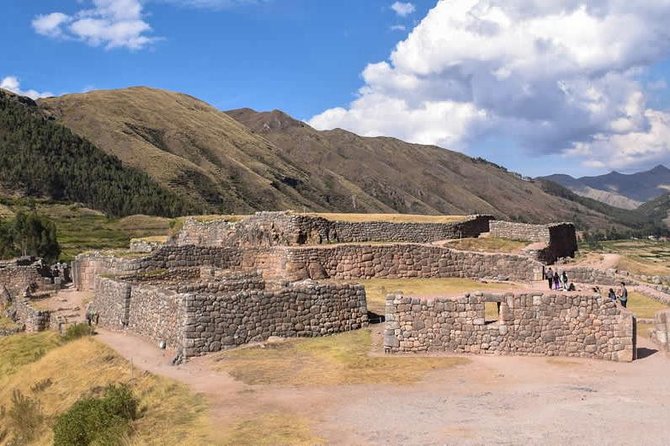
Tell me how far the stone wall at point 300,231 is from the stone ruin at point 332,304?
190 cm

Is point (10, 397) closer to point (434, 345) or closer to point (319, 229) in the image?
point (434, 345)

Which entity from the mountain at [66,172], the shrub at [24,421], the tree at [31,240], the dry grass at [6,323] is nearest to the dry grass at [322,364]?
the shrub at [24,421]

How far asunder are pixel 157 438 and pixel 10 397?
9792 mm

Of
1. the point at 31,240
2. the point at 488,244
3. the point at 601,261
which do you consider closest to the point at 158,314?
the point at 488,244

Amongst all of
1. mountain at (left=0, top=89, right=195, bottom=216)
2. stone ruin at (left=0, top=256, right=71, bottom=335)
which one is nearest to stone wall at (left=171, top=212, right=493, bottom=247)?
stone ruin at (left=0, top=256, right=71, bottom=335)

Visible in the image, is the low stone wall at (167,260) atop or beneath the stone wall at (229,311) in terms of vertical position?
atop

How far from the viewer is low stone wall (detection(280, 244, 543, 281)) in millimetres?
28047

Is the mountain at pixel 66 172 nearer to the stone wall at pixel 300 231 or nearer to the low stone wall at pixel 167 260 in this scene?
the stone wall at pixel 300 231

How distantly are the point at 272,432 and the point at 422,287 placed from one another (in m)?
16.1

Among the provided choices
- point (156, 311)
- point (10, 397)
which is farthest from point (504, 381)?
point (10, 397)

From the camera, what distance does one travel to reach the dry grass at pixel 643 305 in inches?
856

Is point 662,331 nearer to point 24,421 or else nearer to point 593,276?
point 593,276

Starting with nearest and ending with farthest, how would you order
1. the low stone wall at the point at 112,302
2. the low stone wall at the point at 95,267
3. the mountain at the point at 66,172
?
the low stone wall at the point at 112,302 → the low stone wall at the point at 95,267 → the mountain at the point at 66,172

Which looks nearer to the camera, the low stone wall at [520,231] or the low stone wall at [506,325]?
the low stone wall at [506,325]
